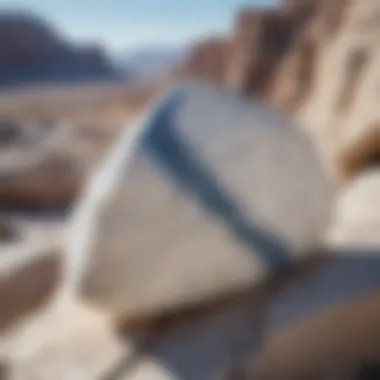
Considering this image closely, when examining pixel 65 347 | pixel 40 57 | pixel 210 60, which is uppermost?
pixel 40 57

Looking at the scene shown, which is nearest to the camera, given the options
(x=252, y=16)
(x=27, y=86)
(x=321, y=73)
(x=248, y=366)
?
(x=248, y=366)

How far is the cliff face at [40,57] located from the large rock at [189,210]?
59.0 feet

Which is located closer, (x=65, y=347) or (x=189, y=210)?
(x=189, y=210)

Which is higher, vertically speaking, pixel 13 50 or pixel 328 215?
pixel 13 50

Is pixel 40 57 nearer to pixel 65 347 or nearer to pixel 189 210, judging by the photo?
pixel 65 347

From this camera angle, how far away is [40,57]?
21.8 m

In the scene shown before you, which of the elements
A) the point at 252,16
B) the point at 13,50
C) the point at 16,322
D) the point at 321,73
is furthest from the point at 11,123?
the point at 13,50

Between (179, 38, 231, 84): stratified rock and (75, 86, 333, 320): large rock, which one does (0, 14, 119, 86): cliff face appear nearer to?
(179, 38, 231, 84): stratified rock

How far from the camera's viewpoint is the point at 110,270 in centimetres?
128

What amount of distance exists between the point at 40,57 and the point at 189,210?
70.5ft

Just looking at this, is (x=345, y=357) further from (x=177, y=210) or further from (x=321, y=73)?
(x=321, y=73)

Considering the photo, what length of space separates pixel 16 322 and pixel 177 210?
95 cm

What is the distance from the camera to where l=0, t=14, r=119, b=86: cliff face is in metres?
19.9

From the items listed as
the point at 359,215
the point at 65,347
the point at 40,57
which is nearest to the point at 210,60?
the point at 40,57
